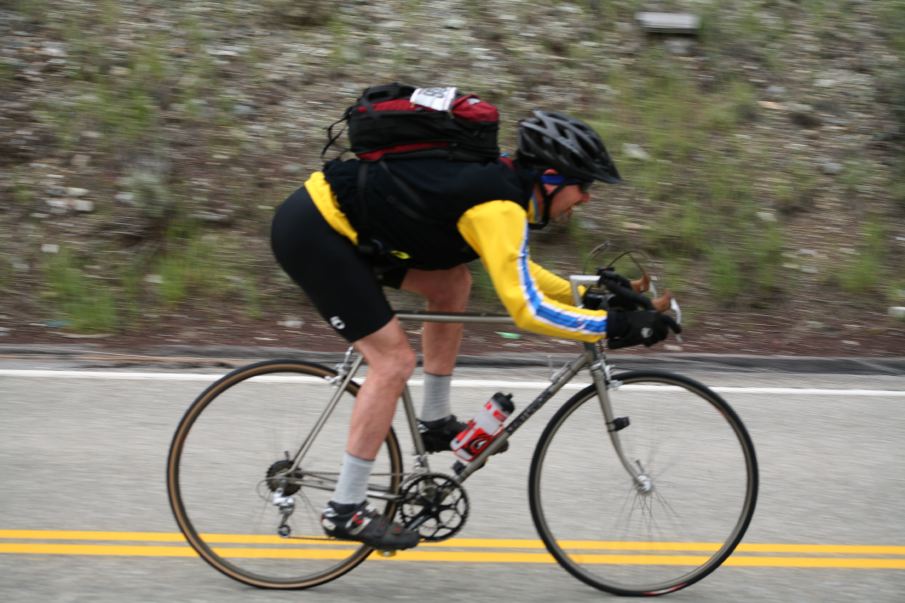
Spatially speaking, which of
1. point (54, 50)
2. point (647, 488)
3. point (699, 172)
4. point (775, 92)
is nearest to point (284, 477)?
point (647, 488)

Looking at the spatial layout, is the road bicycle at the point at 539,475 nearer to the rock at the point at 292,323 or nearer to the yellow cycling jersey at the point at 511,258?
the yellow cycling jersey at the point at 511,258

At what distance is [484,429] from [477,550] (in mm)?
661

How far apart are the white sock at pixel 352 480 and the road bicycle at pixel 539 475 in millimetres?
87

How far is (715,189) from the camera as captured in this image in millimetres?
9227

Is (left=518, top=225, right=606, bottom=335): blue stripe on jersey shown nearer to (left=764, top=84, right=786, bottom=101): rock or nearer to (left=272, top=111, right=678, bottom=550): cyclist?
(left=272, top=111, right=678, bottom=550): cyclist

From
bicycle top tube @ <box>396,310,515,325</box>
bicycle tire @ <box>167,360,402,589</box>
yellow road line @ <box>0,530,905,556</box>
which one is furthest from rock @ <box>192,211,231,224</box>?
bicycle top tube @ <box>396,310,515,325</box>

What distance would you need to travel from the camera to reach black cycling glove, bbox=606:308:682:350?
3.76 metres

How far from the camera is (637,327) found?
3.77m

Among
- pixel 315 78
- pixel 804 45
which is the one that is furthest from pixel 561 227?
pixel 804 45

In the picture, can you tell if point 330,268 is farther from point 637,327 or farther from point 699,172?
point 699,172

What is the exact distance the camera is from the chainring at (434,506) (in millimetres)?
4086

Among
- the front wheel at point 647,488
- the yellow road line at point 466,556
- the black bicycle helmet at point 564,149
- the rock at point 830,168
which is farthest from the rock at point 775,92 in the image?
the black bicycle helmet at point 564,149

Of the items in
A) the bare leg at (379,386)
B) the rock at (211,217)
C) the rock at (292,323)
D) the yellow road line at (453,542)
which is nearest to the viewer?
the bare leg at (379,386)

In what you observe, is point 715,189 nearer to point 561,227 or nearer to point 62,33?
point 561,227
